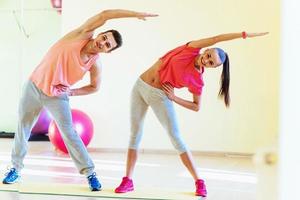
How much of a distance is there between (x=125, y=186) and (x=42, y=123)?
629 millimetres

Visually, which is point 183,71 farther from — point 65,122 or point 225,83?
point 65,122

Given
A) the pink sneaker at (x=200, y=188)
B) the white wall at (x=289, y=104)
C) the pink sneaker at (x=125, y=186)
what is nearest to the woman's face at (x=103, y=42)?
the pink sneaker at (x=125, y=186)

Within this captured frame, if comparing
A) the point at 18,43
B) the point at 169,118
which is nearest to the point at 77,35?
the point at 18,43

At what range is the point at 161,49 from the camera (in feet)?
8.12

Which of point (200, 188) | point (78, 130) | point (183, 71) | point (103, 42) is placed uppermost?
point (103, 42)

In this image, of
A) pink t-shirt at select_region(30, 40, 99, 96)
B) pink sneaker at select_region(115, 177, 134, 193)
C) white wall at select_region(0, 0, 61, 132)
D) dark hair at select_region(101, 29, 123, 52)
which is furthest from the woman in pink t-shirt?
white wall at select_region(0, 0, 61, 132)

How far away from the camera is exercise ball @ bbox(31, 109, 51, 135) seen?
2.48 metres

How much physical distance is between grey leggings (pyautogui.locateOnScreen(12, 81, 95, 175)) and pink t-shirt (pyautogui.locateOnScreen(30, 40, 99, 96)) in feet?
0.17

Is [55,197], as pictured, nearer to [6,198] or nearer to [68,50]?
[6,198]

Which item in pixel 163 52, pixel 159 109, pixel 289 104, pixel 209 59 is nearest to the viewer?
pixel 289 104

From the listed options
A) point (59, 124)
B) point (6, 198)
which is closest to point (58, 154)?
point (59, 124)

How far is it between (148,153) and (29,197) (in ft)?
2.42

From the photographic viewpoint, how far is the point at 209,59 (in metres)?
2.24

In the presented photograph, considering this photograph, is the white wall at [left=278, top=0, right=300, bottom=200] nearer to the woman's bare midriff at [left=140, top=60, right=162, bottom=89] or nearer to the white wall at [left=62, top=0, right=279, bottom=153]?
the white wall at [left=62, top=0, right=279, bottom=153]
